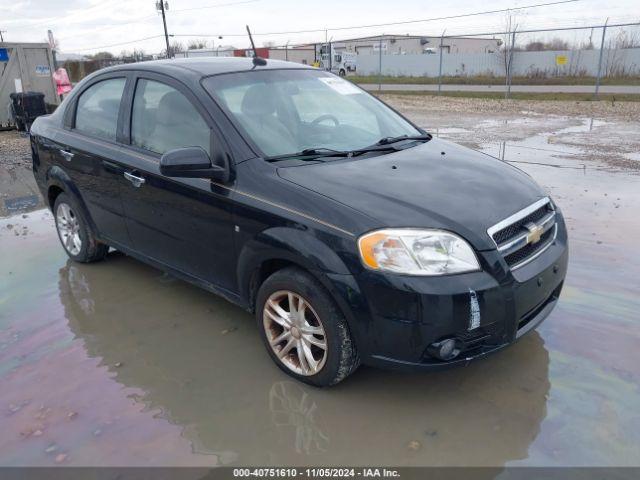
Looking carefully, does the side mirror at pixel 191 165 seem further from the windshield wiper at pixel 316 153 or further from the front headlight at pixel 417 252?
the front headlight at pixel 417 252

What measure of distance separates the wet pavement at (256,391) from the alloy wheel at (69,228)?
0.38m

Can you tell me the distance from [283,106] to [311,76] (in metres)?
0.62

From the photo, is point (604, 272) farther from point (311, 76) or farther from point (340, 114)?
point (311, 76)

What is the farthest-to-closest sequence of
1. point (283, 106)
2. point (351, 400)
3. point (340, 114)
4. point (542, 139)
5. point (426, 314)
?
1. point (542, 139)
2. point (340, 114)
3. point (283, 106)
4. point (351, 400)
5. point (426, 314)

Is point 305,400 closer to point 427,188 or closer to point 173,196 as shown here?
point 427,188

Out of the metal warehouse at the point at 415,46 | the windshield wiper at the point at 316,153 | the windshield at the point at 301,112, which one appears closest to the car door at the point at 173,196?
the windshield at the point at 301,112

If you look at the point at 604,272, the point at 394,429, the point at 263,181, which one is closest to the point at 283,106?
the point at 263,181

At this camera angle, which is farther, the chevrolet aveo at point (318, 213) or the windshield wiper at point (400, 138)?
the windshield wiper at point (400, 138)

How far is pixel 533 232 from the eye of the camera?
3061 mm

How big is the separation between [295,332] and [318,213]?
714mm

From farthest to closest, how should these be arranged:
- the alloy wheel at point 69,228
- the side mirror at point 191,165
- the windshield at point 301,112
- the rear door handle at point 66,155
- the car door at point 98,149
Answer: the alloy wheel at point 69,228 → the rear door handle at point 66,155 → the car door at point 98,149 → the windshield at point 301,112 → the side mirror at point 191,165

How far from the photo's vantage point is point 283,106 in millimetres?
3811

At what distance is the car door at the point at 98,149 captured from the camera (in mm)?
4316

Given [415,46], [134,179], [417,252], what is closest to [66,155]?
[134,179]
